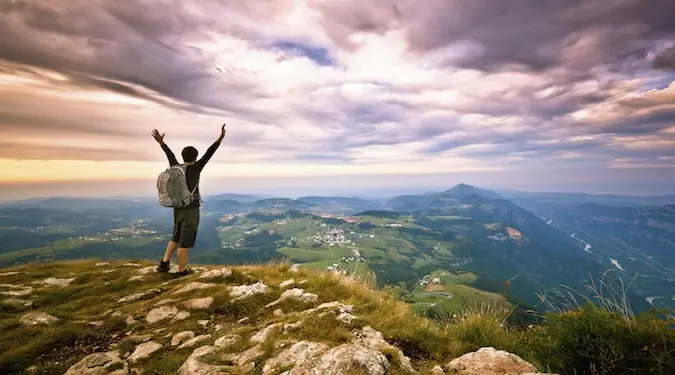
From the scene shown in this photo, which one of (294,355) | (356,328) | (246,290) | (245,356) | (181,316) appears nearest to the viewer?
(294,355)

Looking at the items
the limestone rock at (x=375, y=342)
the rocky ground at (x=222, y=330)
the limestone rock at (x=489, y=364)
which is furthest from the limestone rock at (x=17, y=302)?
the limestone rock at (x=489, y=364)

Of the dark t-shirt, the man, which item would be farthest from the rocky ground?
the dark t-shirt

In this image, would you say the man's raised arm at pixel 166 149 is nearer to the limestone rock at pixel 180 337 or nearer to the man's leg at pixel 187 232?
the man's leg at pixel 187 232

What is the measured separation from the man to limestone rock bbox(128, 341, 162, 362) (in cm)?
524

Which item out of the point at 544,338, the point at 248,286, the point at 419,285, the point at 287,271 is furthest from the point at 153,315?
the point at 419,285

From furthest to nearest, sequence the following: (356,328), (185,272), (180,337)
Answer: (185,272) < (180,337) < (356,328)

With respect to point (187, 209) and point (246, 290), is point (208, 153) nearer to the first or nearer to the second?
point (187, 209)

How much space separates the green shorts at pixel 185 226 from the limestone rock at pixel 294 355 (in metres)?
7.77

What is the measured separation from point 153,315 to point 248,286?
258 cm

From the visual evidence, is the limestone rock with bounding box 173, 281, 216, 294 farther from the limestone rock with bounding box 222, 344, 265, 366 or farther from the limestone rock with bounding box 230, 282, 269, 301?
the limestone rock with bounding box 222, 344, 265, 366

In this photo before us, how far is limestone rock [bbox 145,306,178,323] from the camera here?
25.7ft

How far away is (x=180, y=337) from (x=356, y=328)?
399 cm

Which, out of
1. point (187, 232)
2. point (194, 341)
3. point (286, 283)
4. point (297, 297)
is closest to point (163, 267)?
point (187, 232)

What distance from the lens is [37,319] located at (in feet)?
25.9
